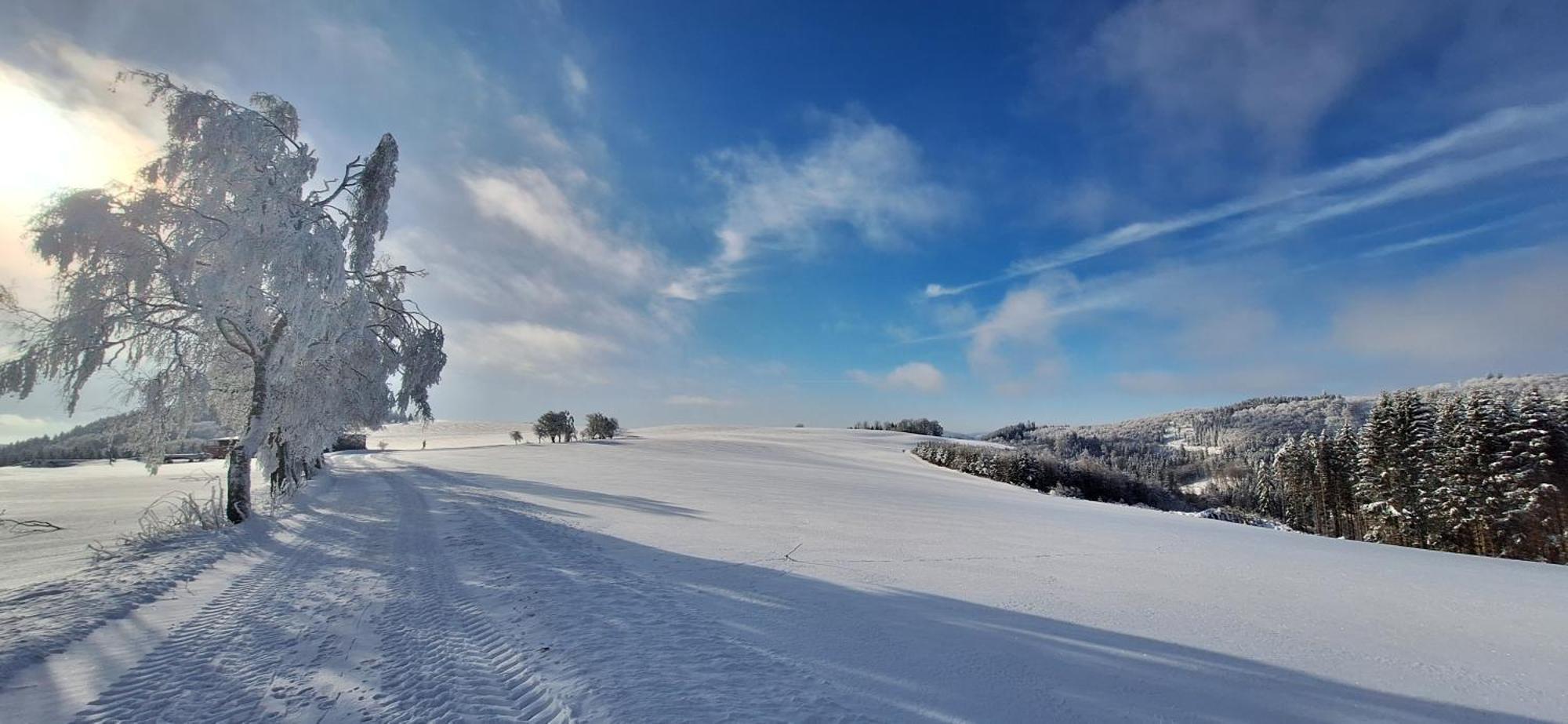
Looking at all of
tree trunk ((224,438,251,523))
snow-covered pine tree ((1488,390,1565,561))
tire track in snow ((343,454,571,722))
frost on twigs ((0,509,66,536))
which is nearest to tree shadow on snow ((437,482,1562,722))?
tire track in snow ((343,454,571,722))

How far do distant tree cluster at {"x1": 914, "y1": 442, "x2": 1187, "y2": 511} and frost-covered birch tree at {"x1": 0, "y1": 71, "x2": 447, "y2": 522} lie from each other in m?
53.5

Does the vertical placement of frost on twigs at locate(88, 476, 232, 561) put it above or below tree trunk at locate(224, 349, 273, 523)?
below

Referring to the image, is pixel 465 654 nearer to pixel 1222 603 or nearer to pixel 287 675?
pixel 287 675

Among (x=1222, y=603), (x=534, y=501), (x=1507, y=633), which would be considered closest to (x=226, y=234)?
(x=534, y=501)

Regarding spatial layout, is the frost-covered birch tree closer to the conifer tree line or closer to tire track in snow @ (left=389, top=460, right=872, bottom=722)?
tire track in snow @ (left=389, top=460, right=872, bottom=722)

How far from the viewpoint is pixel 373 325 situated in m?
15.5

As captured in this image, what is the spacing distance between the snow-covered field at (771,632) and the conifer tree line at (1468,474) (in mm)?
22372

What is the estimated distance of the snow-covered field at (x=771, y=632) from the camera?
3.80 m

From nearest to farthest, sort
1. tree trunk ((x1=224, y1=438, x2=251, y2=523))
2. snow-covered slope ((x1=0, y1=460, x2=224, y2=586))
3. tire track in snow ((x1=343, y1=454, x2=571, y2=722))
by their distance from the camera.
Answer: tire track in snow ((x1=343, y1=454, x2=571, y2=722)), snow-covered slope ((x1=0, y1=460, x2=224, y2=586)), tree trunk ((x1=224, y1=438, x2=251, y2=523))

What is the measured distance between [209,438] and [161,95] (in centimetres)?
834

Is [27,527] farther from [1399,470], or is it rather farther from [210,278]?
[1399,470]

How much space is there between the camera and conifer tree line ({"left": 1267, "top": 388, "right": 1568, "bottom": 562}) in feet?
82.0

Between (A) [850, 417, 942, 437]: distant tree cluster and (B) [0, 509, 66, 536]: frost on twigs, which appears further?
(A) [850, 417, 942, 437]: distant tree cluster

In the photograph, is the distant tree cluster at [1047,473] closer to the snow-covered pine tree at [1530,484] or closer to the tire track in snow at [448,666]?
the snow-covered pine tree at [1530,484]
